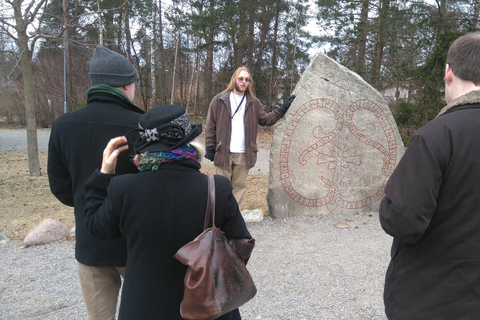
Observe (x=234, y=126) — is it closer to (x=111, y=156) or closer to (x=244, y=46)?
(x=111, y=156)

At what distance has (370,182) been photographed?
520cm

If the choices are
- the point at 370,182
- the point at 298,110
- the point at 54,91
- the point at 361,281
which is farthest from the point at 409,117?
the point at 54,91

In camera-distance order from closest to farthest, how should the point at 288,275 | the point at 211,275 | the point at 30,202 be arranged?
the point at 211,275 → the point at 288,275 → the point at 30,202

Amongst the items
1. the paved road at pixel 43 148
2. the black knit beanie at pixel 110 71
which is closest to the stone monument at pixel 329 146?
the black knit beanie at pixel 110 71

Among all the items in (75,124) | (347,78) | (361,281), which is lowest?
(361,281)

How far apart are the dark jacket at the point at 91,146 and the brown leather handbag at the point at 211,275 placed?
0.58 m

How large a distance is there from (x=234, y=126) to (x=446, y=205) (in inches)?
125

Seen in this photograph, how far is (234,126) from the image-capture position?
4449 mm

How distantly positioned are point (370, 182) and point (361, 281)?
7.11 feet

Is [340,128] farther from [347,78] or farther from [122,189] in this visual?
[122,189]

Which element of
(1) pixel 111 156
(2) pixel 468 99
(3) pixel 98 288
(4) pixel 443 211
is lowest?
(3) pixel 98 288

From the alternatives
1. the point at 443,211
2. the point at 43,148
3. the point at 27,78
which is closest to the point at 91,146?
the point at 443,211

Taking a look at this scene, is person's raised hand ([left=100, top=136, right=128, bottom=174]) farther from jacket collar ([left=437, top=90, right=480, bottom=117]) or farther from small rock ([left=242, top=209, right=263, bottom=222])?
small rock ([left=242, top=209, right=263, bottom=222])

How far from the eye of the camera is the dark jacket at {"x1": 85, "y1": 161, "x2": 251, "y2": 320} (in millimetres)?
1500
